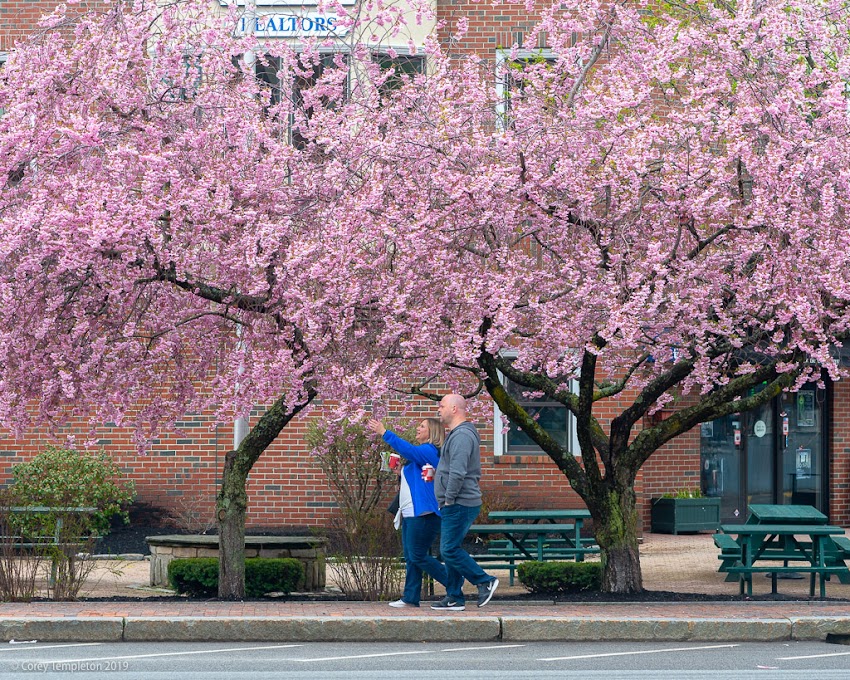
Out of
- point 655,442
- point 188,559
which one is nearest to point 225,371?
point 188,559

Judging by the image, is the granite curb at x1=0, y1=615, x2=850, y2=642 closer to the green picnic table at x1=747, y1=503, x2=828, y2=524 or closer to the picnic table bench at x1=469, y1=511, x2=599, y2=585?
the picnic table bench at x1=469, y1=511, x2=599, y2=585

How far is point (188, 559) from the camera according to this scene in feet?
39.9

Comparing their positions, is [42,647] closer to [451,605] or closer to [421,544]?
[421,544]

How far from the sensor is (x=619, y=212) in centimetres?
1030

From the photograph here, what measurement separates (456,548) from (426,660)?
1580mm

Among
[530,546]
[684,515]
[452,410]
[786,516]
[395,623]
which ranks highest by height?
[452,410]

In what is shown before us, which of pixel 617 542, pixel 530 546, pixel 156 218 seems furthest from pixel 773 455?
pixel 156 218

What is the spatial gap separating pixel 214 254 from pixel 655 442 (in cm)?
425

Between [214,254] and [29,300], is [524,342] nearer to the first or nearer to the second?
[214,254]

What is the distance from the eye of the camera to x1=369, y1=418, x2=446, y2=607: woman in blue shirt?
1023 cm

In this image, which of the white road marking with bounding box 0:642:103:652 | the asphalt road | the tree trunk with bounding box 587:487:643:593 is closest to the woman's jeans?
the asphalt road

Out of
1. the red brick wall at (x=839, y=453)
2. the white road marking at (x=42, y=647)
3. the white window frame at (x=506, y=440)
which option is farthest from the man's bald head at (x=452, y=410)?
the red brick wall at (x=839, y=453)

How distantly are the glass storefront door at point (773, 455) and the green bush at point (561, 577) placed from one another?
858cm

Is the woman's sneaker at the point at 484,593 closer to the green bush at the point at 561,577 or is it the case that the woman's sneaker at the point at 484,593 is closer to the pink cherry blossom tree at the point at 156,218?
the green bush at the point at 561,577
